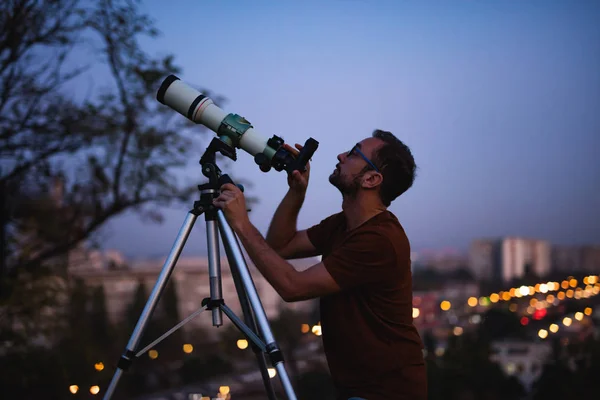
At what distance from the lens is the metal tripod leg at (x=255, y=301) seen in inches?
68.1

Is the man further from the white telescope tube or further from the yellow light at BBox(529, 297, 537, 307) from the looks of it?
the yellow light at BBox(529, 297, 537, 307)

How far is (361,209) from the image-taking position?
6.66ft

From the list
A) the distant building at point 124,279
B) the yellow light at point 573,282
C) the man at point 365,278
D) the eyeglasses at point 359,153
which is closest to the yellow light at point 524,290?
the yellow light at point 573,282

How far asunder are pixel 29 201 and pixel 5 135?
22.9 inches

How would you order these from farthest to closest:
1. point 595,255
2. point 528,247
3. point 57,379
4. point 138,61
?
point 528,247, point 595,255, point 138,61, point 57,379

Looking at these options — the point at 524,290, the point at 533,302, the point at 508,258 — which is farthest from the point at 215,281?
the point at 508,258

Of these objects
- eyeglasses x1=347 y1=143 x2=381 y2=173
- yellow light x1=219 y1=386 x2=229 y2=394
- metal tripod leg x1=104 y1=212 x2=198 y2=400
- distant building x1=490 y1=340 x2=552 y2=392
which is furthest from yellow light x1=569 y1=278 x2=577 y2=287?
metal tripod leg x1=104 y1=212 x2=198 y2=400

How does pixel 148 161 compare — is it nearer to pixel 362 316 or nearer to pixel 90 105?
pixel 90 105

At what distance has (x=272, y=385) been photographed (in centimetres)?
212

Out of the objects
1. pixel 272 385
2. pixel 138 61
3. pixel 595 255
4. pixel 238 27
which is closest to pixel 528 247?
pixel 595 255

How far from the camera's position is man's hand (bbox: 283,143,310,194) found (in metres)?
2.05

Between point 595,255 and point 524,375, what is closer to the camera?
point 524,375

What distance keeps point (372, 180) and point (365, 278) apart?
331mm

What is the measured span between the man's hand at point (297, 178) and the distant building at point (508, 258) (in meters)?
4.71
